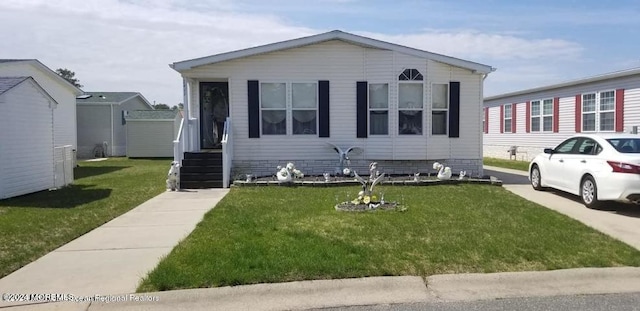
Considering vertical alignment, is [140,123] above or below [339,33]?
below

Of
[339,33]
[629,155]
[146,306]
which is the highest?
[339,33]

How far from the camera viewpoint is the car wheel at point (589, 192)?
933cm

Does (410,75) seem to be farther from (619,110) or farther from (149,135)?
(149,135)

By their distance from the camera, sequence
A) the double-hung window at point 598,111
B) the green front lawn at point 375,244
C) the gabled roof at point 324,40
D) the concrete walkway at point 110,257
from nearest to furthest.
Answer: the concrete walkway at point 110,257
the green front lawn at point 375,244
the gabled roof at point 324,40
the double-hung window at point 598,111

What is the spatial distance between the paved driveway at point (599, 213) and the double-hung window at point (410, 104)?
127 inches

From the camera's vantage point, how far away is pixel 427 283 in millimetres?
5160

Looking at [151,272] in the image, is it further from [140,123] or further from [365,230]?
[140,123]

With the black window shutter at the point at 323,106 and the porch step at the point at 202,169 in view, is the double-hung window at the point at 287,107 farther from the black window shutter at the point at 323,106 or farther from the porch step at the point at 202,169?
the porch step at the point at 202,169

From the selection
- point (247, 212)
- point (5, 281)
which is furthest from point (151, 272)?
point (247, 212)

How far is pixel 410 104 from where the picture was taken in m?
14.6

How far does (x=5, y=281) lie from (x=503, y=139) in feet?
87.0

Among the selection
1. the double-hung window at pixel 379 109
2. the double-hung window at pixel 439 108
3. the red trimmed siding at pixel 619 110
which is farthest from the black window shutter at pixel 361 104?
the red trimmed siding at pixel 619 110

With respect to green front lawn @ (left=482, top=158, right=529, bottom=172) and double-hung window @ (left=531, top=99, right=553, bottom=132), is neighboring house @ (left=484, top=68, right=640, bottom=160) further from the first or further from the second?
green front lawn @ (left=482, top=158, right=529, bottom=172)

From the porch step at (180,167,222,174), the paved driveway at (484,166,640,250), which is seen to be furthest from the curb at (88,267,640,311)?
the porch step at (180,167,222,174)
